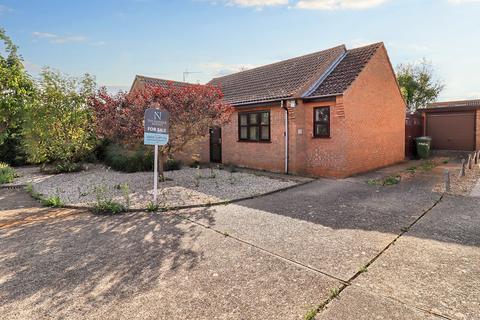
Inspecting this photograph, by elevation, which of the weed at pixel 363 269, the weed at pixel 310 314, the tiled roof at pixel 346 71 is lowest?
the weed at pixel 310 314

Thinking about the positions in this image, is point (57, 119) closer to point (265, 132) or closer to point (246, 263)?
point (265, 132)

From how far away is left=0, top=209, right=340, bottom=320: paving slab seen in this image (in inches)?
116

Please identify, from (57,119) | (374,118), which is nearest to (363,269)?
(374,118)

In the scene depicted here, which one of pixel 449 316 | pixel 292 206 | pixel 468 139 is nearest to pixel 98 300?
pixel 449 316

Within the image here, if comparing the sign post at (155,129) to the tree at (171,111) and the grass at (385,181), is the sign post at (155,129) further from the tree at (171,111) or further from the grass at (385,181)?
the grass at (385,181)

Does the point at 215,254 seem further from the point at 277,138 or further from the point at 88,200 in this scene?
the point at 277,138

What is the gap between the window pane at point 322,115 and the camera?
10641 millimetres

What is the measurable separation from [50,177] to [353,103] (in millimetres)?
12252

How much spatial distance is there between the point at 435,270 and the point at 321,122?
7740mm

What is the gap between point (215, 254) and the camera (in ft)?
13.9

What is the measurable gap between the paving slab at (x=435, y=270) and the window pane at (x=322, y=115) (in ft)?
19.4

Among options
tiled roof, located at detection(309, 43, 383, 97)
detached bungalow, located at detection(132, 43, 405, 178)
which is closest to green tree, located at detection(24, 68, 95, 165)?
detached bungalow, located at detection(132, 43, 405, 178)

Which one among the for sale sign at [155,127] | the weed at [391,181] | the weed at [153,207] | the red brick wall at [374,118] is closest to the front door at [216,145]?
the red brick wall at [374,118]

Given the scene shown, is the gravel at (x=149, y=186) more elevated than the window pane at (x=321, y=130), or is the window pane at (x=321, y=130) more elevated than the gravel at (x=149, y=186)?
the window pane at (x=321, y=130)
